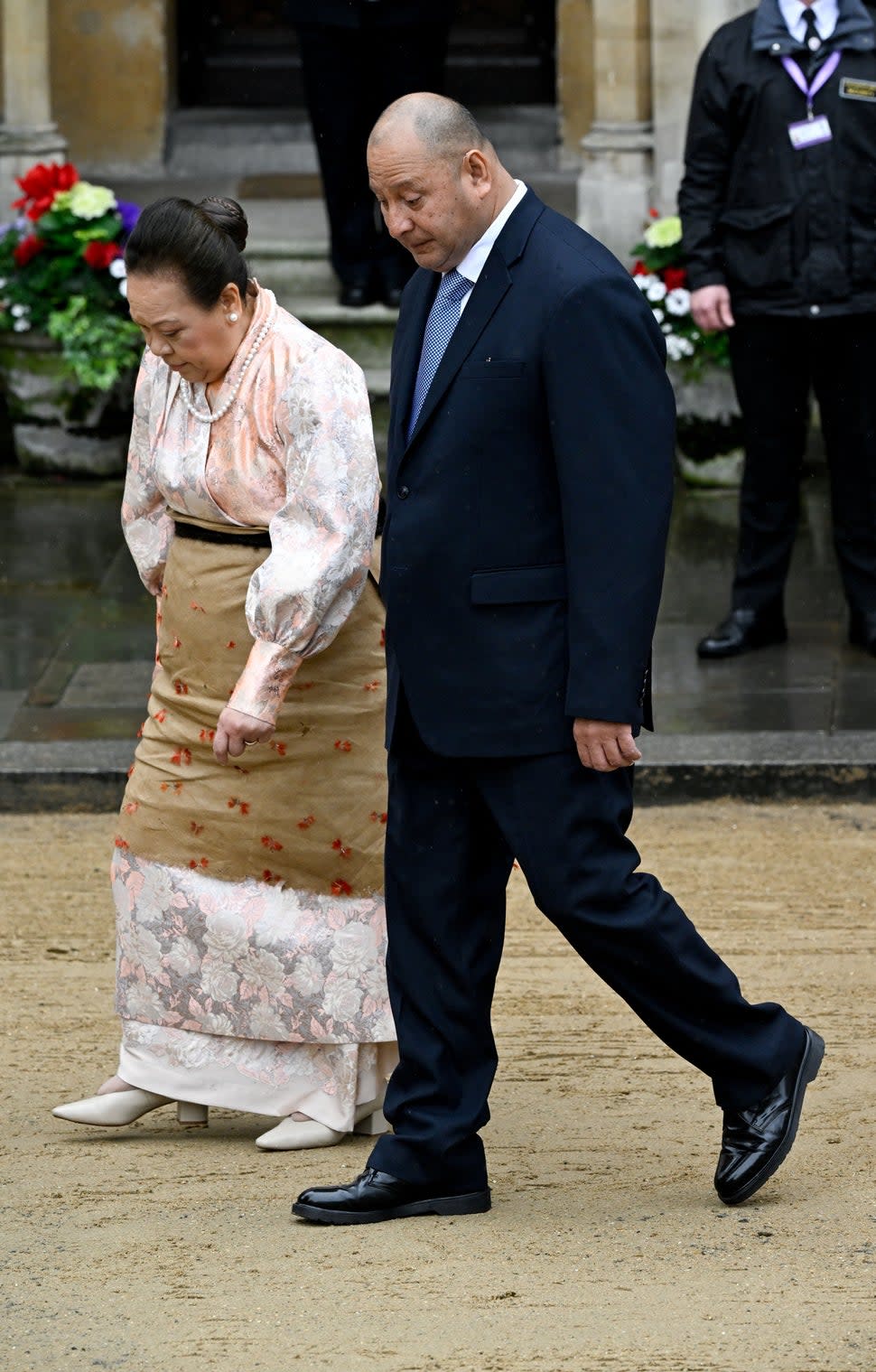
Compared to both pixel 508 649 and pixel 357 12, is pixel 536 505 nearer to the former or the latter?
pixel 508 649

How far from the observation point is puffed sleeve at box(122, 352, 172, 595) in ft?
14.3

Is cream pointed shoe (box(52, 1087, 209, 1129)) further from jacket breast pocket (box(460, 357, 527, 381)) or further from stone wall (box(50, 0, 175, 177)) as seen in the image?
stone wall (box(50, 0, 175, 177))

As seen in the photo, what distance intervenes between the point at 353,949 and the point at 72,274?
19.0 feet

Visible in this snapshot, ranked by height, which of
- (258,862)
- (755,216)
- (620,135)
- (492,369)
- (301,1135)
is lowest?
(301,1135)

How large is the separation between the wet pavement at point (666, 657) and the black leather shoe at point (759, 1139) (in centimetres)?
258

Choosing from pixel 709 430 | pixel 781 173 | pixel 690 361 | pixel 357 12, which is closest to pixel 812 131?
pixel 781 173

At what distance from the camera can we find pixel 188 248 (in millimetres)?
4062

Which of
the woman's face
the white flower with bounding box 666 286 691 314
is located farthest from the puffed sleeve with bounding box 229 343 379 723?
the white flower with bounding box 666 286 691 314

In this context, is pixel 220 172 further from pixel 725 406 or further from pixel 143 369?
pixel 143 369

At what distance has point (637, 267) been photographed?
9.34 m

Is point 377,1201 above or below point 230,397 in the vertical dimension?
below

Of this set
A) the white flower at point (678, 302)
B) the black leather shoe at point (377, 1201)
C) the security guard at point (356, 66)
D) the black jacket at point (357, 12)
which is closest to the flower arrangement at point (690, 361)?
the white flower at point (678, 302)

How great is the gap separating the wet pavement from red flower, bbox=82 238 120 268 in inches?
35.9

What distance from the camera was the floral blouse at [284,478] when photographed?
13.4ft
